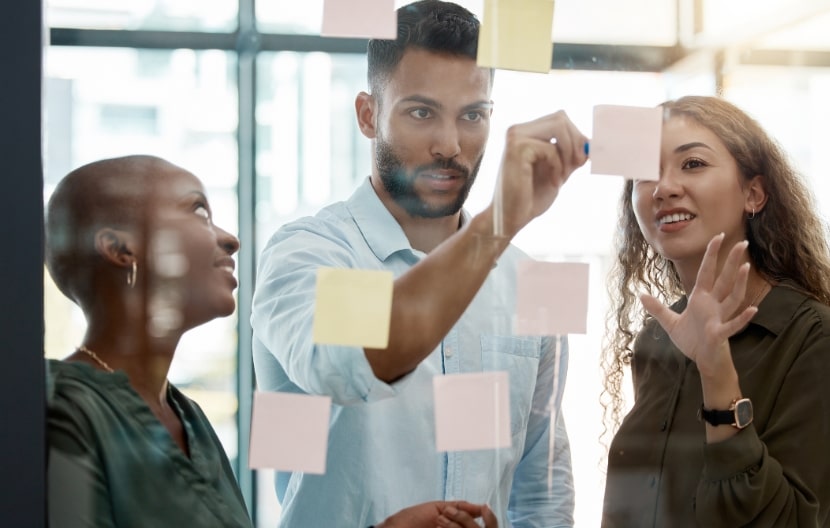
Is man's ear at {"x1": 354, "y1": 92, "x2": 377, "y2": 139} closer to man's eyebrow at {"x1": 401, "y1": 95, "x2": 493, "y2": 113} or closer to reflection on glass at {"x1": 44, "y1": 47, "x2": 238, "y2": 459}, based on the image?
man's eyebrow at {"x1": 401, "y1": 95, "x2": 493, "y2": 113}

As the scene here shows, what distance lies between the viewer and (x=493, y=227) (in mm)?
1157

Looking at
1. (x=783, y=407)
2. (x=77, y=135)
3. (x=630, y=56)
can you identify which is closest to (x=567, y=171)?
(x=630, y=56)

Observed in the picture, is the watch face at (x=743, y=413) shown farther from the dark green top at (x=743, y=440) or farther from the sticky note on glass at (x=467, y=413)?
the sticky note on glass at (x=467, y=413)

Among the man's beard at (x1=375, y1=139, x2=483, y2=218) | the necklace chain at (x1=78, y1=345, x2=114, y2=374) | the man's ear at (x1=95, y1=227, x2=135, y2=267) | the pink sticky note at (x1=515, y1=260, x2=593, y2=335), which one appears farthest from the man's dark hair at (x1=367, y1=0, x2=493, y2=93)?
the necklace chain at (x1=78, y1=345, x2=114, y2=374)

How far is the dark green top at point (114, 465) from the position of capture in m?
1.08

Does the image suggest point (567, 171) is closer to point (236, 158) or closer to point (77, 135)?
point (236, 158)

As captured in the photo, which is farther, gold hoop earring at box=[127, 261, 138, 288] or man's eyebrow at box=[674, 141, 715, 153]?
man's eyebrow at box=[674, 141, 715, 153]

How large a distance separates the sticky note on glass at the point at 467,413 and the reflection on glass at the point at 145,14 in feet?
1.83

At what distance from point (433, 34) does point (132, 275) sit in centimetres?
50

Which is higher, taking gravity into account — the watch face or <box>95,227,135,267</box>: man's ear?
<box>95,227,135,267</box>: man's ear

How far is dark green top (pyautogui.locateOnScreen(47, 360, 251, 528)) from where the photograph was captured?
3.55 ft

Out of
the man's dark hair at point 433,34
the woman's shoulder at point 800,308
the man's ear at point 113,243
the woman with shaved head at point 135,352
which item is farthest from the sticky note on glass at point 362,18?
the woman's shoulder at point 800,308

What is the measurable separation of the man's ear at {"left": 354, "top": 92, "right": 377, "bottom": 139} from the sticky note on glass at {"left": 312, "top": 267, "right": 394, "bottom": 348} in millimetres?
223

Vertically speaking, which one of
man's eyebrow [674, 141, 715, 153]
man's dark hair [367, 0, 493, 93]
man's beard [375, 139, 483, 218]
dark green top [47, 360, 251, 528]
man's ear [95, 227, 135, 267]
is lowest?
dark green top [47, 360, 251, 528]
